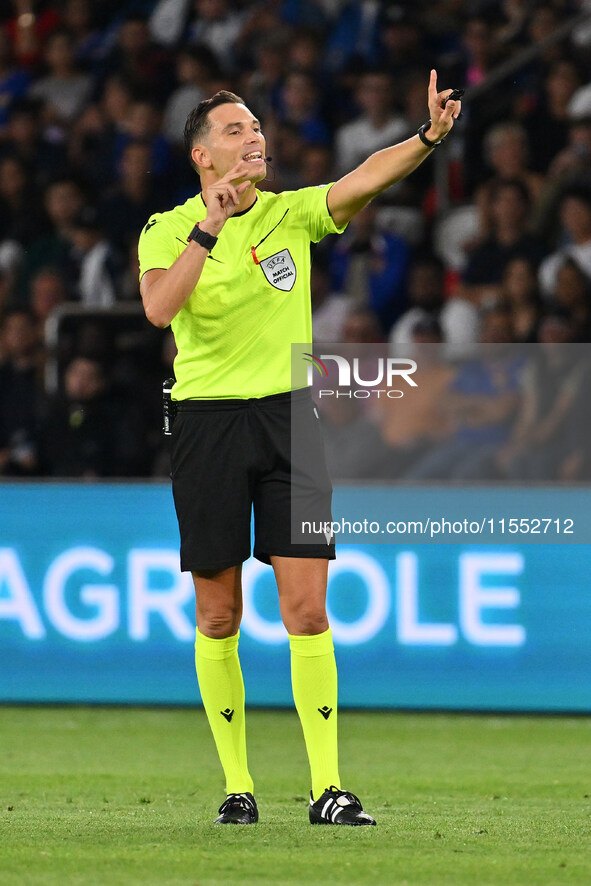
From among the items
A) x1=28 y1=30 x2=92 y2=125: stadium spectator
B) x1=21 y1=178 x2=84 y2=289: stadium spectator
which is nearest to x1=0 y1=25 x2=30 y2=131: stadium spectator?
x1=28 y1=30 x2=92 y2=125: stadium spectator

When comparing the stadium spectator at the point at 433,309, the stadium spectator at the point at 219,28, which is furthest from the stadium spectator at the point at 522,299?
the stadium spectator at the point at 219,28

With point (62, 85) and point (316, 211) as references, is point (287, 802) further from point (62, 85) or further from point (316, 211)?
point (62, 85)

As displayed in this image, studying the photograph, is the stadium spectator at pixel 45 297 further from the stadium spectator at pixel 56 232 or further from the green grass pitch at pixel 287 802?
the green grass pitch at pixel 287 802

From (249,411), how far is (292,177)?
5.70 m

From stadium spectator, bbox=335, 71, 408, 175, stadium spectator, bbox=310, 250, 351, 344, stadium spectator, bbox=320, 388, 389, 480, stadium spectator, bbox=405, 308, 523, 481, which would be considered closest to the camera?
stadium spectator, bbox=405, 308, 523, 481

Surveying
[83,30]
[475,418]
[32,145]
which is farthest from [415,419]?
[83,30]

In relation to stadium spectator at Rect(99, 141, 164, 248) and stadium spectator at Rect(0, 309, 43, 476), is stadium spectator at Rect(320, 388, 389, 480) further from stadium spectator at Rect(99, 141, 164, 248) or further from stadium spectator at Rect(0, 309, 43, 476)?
stadium spectator at Rect(99, 141, 164, 248)

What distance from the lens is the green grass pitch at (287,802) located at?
3510 millimetres

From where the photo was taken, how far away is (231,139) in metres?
4.21

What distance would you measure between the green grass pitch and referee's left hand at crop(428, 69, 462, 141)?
1.93m

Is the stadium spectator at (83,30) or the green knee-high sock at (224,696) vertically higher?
the stadium spectator at (83,30)

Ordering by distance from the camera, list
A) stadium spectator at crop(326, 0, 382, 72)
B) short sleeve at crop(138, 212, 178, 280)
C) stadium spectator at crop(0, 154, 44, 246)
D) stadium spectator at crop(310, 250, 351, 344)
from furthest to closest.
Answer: stadium spectator at crop(0, 154, 44, 246) < stadium spectator at crop(326, 0, 382, 72) < stadium spectator at crop(310, 250, 351, 344) < short sleeve at crop(138, 212, 178, 280)

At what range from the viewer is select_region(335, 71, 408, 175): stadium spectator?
980cm

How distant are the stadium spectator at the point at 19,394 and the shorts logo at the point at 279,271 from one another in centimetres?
451
